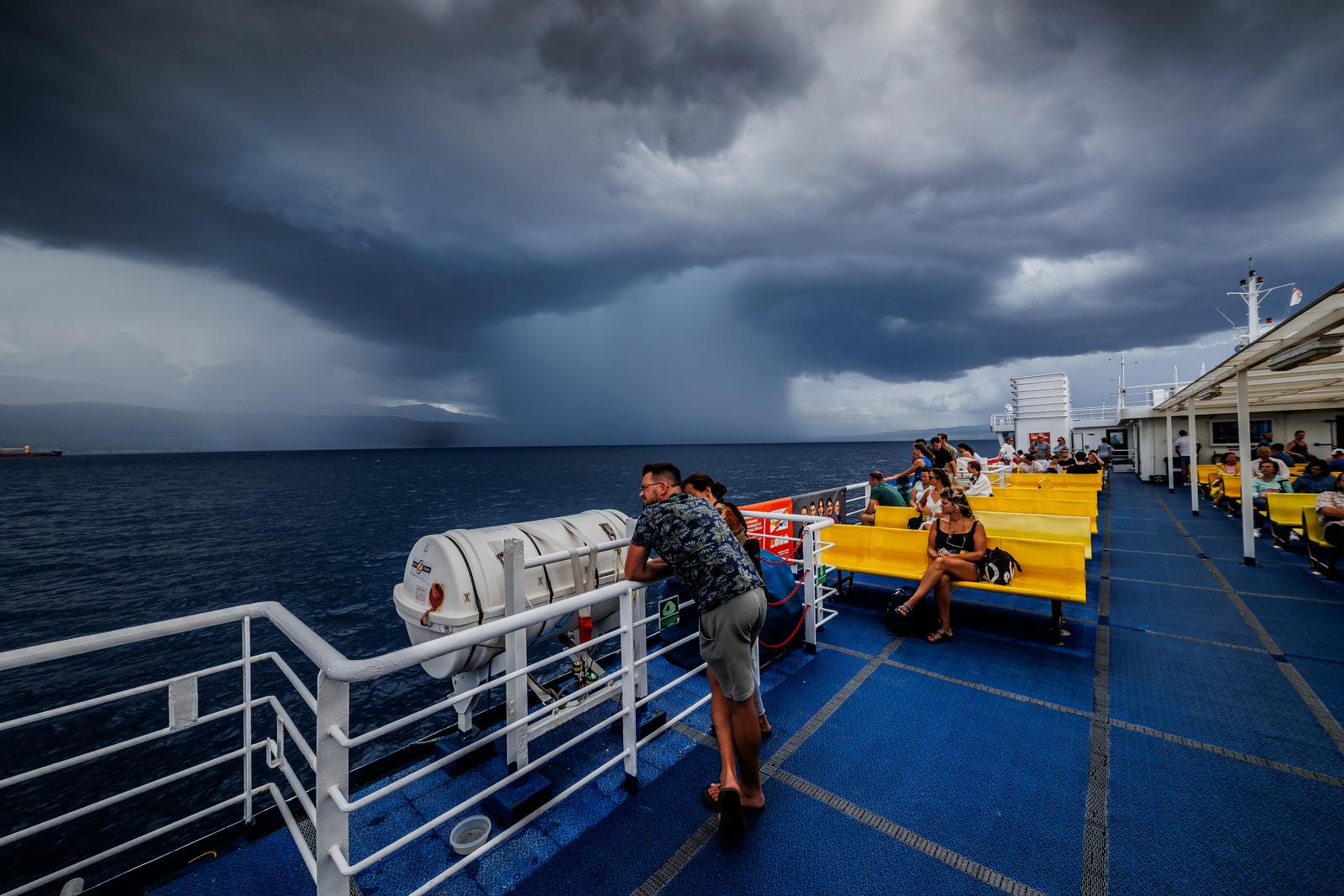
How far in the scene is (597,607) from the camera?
519cm

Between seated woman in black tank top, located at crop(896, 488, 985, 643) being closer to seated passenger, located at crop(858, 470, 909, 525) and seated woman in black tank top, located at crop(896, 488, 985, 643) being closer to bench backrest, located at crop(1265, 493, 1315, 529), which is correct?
seated passenger, located at crop(858, 470, 909, 525)

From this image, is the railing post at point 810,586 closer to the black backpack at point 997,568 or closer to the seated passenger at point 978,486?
the black backpack at point 997,568

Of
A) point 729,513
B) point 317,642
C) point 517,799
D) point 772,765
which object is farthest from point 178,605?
point 772,765

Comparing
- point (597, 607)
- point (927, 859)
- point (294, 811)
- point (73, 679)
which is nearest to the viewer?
point (927, 859)

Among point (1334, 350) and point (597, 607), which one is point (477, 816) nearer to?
point (597, 607)

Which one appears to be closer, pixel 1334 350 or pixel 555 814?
pixel 555 814

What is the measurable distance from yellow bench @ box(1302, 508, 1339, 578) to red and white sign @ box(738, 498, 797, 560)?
7.12m

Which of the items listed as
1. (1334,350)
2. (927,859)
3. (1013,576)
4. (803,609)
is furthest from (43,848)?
(1334,350)

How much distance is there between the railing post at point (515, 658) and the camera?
3385mm

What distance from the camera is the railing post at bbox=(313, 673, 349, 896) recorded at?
2.09m

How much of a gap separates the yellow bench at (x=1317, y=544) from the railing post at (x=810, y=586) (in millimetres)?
7502

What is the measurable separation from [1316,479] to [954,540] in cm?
935

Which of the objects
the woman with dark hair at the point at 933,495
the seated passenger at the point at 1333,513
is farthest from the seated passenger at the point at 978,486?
the seated passenger at the point at 1333,513

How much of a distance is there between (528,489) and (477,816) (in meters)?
59.0
